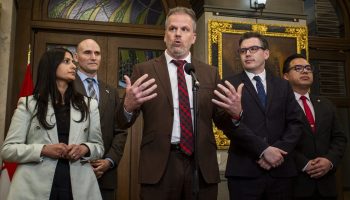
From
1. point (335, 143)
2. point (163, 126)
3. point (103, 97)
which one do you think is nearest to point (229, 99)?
point (163, 126)

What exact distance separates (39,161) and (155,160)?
65cm

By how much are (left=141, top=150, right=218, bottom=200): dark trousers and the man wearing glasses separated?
0.42 meters

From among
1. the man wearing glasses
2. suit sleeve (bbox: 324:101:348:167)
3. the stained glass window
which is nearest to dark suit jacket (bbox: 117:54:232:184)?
the man wearing glasses

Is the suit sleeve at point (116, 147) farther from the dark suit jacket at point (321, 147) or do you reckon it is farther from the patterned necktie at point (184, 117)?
the dark suit jacket at point (321, 147)

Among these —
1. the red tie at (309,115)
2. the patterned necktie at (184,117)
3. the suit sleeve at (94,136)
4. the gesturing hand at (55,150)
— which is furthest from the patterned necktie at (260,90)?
the gesturing hand at (55,150)

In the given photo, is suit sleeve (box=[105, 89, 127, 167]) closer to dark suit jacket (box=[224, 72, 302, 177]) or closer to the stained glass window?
dark suit jacket (box=[224, 72, 302, 177])

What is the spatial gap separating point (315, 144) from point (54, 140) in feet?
6.55

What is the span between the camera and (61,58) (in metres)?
2.58

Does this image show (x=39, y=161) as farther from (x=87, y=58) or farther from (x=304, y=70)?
(x=304, y=70)

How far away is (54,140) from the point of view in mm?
2342

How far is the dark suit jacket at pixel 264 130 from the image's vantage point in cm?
264

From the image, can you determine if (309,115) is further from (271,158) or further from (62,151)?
(62,151)

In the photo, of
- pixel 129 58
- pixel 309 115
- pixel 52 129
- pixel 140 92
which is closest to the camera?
pixel 140 92

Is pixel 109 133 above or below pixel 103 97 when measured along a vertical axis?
below
